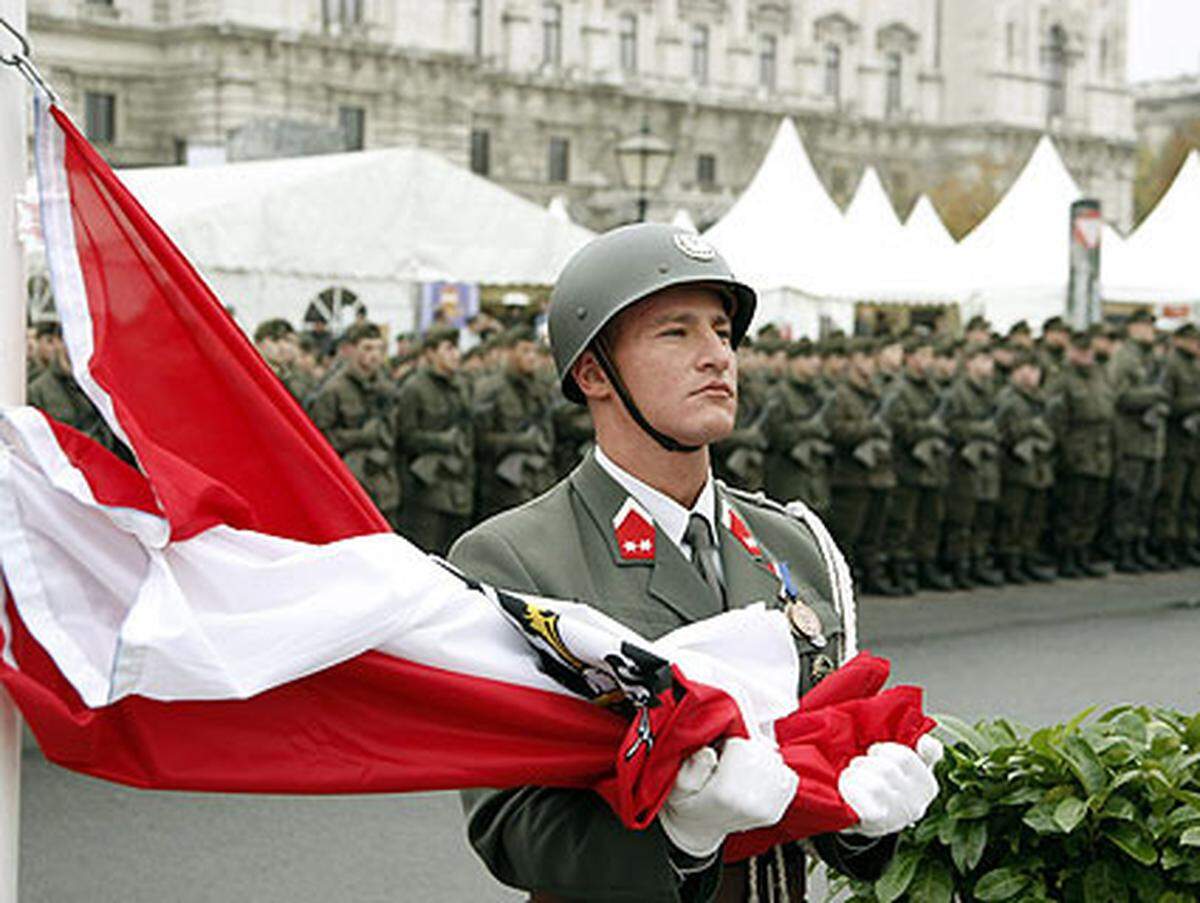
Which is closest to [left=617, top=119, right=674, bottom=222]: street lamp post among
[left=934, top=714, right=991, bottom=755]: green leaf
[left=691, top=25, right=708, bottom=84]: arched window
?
[left=934, top=714, right=991, bottom=755]: green leaf

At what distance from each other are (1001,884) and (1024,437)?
11979 millimetres

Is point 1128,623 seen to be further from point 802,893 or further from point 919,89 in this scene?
point 919,89

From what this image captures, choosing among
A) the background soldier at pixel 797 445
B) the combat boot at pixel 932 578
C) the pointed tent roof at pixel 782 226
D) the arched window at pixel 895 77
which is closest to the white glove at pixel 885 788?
the background soldier at pixel 797 445

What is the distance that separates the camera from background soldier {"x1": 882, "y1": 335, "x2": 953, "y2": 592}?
586 inches

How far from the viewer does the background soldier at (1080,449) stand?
52.3 ft

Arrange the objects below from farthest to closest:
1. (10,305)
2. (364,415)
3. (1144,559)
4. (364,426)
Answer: (1144,559)
(364,415)
(364,426)
(10,305)

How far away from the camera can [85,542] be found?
2539 millimetres

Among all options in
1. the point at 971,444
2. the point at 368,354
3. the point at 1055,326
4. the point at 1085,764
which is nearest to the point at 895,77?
the point at 1055,326

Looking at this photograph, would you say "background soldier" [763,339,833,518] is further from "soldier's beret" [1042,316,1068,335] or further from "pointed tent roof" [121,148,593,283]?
"pointed tent roof" [121,148,593,283]

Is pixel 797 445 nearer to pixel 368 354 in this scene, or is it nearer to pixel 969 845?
pixel 368 354

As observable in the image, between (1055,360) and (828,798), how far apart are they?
14029 millimetres

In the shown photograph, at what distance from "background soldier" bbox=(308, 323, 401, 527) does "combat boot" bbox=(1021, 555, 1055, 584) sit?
5389 mm

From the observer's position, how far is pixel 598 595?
303cm

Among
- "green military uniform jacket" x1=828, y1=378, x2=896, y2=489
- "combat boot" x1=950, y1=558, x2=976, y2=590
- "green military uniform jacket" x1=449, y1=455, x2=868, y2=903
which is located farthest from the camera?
"combat boot" x1=950, y1=558, x2=976, y2=590
